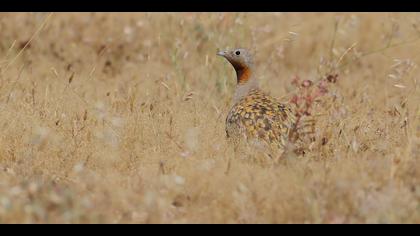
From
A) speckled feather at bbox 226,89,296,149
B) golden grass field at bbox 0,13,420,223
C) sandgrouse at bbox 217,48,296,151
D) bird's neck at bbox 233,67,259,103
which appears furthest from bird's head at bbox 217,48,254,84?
speckled feather at bbox 226,89,296,149

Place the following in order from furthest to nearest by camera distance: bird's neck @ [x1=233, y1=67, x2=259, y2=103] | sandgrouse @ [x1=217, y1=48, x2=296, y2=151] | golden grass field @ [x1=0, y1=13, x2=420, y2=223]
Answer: bird's neck @ [x1=233, y1=67, x2=259, y2=103]
sandgrouse @ [x1=217, y1=48, x2=296, y2=151]
golden grass field @ [x1=0, y1=13, x2=420, y2=223]

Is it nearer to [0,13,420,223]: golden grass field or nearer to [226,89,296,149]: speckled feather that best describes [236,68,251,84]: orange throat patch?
[0,13,420,223]: golden grass field

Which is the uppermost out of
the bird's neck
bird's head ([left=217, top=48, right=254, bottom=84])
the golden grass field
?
bird's head ([left=217, top=48, right=254, bottom=84])

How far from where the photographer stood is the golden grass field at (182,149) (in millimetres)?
4457

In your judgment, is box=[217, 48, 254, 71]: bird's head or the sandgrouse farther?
box=[217, 48, 254, 71]: bird's head

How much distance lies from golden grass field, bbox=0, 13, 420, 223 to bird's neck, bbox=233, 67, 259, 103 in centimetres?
30

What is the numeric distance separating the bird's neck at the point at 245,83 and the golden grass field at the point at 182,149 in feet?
0.97

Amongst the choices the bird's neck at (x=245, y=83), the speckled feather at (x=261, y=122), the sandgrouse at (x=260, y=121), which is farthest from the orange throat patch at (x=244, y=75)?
the speckled feather at (x=261, y=122)

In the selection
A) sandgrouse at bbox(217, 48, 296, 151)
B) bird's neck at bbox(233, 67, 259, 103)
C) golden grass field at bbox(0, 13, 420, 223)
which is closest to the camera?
golden grass field at bbox(0, 13, 420, 223)

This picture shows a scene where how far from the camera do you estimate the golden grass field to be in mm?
4457
